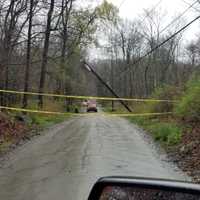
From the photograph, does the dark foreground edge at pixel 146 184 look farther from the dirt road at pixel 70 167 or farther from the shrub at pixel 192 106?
the shrub at pixel 192 106

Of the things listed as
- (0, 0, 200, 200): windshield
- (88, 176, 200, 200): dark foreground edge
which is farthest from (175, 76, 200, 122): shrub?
(88, 176, 200, 200): dark foreground edge

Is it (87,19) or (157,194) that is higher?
(87,19)

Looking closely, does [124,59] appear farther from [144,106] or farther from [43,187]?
[43,187]

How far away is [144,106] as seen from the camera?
2933cm

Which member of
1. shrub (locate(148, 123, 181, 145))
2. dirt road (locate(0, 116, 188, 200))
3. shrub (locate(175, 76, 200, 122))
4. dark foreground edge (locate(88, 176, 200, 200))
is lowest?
dirt road (locate(0, 116, 188, 200))

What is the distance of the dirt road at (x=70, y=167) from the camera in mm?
7539

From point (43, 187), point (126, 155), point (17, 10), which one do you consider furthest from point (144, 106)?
point (43, 187)

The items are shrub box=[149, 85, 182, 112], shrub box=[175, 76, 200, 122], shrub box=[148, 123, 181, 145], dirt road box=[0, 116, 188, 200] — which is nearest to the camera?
dirt road box=[0, 116, 188, 200]

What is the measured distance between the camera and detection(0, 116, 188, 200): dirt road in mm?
7539

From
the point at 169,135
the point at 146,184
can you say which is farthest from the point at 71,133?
the point at 146,184

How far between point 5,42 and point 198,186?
2176 cm

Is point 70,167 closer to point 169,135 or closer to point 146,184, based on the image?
point 169,135

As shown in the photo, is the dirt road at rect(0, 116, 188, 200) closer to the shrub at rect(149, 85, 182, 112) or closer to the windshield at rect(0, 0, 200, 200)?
the windshield at rect(0, 0, 200, 200)

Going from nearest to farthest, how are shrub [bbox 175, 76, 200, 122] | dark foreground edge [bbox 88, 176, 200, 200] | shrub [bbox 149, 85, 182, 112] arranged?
dark foreground edge [bbox 88, 176, 200, 200] < shrub [bbox 175, 76, 200, 122] < shrub [bbox 149, 85, 182, 112]
